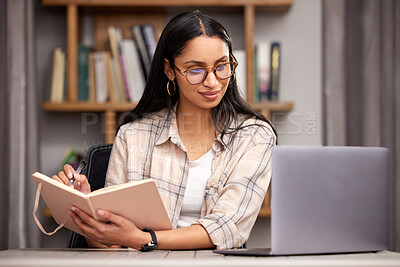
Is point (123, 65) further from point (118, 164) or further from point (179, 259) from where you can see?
point (179, 259)

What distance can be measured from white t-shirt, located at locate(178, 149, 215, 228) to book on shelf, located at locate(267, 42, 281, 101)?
3.00ft

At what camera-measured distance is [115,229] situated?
116cm

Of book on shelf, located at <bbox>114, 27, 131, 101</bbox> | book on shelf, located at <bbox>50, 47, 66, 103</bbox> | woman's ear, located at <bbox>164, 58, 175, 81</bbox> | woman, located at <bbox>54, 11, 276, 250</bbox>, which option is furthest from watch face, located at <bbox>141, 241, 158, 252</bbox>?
book on shelf, located at <bbox>50, 47, 66, 103</bbox>

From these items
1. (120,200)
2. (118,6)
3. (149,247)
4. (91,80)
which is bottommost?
(149,247)

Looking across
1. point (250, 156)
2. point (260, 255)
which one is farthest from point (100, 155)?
point (260, 255)

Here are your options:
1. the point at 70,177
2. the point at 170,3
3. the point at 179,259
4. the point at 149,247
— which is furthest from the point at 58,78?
the point at 179,259

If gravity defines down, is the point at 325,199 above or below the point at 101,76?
below

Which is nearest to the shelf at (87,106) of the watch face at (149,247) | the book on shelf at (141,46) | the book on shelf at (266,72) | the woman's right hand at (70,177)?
the book on shelf at (141,46)

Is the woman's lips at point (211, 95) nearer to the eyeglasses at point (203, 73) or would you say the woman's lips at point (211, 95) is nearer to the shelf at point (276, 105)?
the eyeglasses at point (203, 73)

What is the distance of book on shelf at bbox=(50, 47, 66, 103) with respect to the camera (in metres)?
2.43

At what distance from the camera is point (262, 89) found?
2377mm

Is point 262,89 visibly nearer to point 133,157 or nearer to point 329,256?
point 133,157

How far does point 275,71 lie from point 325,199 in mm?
1437

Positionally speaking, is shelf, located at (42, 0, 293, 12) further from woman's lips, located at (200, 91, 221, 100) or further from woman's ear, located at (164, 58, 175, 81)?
woman's lips, located at (200, 91, 221, 100)
